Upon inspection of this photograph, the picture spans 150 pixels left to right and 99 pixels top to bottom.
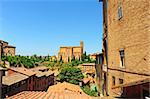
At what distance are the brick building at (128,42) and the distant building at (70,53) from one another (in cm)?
7581

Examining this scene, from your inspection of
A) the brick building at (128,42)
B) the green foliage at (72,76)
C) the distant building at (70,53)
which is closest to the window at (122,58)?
the brick building at (128,42)

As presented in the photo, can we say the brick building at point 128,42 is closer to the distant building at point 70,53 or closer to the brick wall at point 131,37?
the brick wall at point 131,37

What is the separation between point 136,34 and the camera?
12.6 meters

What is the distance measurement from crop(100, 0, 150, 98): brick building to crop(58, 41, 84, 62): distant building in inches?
2985

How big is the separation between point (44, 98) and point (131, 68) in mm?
6029

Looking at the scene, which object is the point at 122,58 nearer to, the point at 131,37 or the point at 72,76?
the point at 131,37

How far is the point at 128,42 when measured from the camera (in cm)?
1386

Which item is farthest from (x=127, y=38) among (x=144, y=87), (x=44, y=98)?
(x=44, y=98)

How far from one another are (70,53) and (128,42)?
269ft

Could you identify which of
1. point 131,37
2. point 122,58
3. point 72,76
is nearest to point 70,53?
point 72,76

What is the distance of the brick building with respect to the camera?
38.2 ft

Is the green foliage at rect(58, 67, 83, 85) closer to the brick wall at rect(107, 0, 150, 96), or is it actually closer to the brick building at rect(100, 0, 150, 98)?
the brick building at rect(100, 0, 150, 98)

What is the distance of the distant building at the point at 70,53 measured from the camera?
9469cm

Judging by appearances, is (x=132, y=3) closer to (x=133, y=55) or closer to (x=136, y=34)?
(x=136, y=34)
